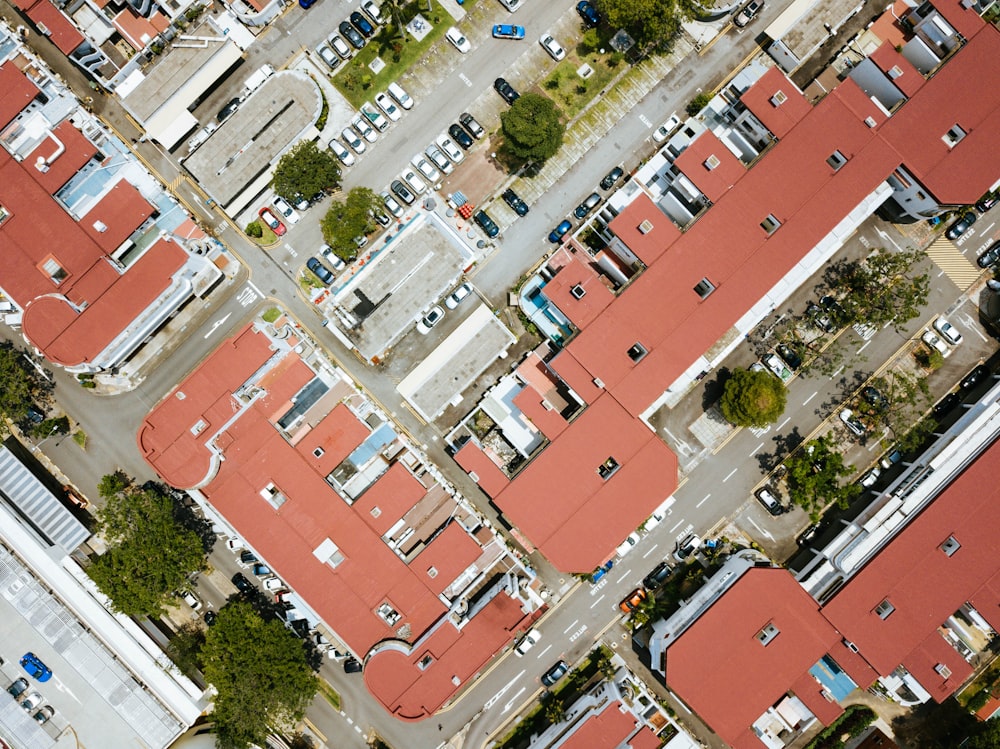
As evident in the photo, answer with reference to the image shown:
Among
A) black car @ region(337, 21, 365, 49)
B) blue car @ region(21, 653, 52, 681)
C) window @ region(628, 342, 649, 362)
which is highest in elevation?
black car @ region(337, 21, 365, 49)

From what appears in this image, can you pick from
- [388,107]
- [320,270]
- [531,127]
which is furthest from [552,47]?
[320,270]

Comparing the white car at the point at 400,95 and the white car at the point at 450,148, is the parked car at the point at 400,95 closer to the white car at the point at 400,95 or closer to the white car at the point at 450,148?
the white car at the point at 400,95

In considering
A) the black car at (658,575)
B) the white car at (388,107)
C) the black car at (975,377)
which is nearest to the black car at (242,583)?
the black car at (658,575)

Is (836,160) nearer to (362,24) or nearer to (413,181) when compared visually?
(413,181)

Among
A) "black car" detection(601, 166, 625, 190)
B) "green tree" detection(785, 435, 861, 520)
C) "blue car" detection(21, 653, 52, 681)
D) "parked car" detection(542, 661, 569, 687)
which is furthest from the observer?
"parked car" detection(542, 661, 569, 687)

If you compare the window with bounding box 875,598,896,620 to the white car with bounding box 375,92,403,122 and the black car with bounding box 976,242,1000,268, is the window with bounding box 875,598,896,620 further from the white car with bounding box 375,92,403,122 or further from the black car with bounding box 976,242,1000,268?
the white car with bounding box 375,92,403,122

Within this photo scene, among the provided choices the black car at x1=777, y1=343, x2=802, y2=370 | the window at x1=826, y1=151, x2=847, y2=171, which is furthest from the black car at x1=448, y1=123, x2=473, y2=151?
the black car at x1=777, y1=343, x2=802, y2=370
